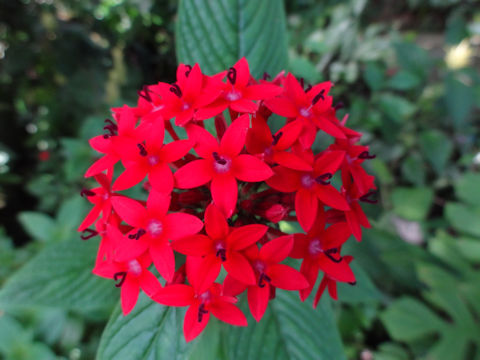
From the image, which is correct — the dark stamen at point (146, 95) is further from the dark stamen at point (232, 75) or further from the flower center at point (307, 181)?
the flower center at point (307, 181)

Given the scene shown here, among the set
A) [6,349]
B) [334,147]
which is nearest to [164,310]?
[334,147]

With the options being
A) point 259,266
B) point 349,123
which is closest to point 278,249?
point 259,266

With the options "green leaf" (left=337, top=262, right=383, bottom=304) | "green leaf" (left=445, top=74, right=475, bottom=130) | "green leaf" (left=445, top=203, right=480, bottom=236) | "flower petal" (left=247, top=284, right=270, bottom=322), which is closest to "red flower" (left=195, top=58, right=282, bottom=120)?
"flower petal" (left=247, top=284, right=270, bottom=322)

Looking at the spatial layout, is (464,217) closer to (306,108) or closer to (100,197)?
(306,108)

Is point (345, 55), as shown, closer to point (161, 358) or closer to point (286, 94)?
point (286, 94)

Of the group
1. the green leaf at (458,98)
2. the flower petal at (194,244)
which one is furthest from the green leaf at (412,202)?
the flower petal at (194,244)

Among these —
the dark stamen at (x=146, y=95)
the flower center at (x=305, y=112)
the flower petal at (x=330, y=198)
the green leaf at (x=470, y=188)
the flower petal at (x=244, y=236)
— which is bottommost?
the flower petal at (x=244, y=236)
